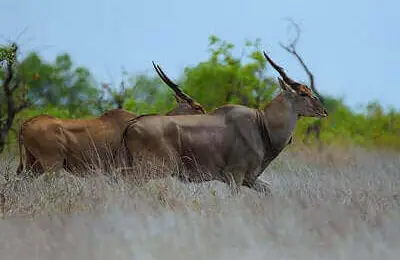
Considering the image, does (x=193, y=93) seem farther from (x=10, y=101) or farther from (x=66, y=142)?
(x=66, y=142)

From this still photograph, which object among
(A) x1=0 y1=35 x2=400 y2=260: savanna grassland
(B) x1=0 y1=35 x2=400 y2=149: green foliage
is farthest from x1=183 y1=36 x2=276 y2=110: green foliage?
(A) x1=0 y1=35 x2=400 y2=260: savanna grassland

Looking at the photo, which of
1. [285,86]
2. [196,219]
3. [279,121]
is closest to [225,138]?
[279,121]

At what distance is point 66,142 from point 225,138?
74.4 inches

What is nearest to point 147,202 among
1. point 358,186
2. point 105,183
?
point 105,183

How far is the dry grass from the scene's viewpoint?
4617 millimetres

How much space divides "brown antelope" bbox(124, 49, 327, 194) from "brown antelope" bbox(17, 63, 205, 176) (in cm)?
91

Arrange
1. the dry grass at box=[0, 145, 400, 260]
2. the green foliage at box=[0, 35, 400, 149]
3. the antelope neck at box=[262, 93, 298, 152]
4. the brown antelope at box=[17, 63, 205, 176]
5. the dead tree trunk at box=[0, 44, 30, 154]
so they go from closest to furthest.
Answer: the dry grass at box=[0, 145, 400, 260]
the antelope neck at box=[262, 93, 298, 152]
the brown antelope at box=[17, 63, 205, 176]
the dead tree trunk at box=[0, 44, 30, 154]
the green foliage at box=[0, 35, 400, 149]

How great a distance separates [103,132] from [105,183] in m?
2.56

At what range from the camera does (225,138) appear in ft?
26.2

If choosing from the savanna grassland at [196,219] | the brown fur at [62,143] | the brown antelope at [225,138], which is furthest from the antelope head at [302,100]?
the brown fur at [62,143]

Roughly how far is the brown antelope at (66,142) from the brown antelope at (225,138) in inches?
35.8

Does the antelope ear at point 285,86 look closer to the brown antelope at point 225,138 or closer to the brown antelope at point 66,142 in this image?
the brown antelope at point 225,138

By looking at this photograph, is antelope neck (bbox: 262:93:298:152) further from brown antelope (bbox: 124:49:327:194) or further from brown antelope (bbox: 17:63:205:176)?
brown antelope (bbox: 17:63:205:176)

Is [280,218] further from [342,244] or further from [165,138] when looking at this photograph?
[165,138]
